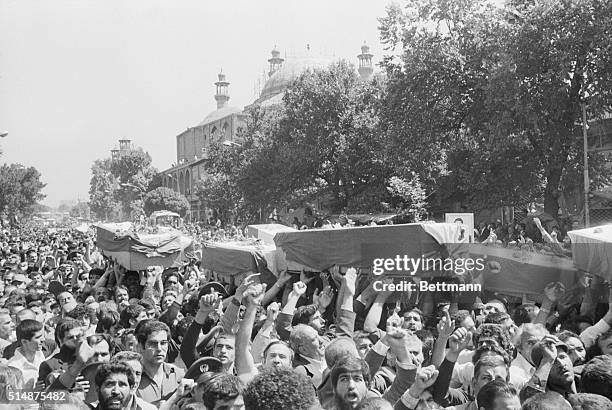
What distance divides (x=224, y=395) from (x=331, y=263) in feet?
20.4

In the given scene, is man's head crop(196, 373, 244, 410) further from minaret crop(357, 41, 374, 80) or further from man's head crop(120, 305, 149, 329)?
minaret crop(357, 41, 374, 80)

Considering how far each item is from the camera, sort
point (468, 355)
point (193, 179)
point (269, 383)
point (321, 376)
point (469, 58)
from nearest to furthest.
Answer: point (269, 383) < point (321, 376) < point (468, 355) < point (469, 58) < point (193, 179)

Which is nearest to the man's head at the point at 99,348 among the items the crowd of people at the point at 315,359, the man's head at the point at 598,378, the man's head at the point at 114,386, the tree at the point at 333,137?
the crowd of people at the point at 315,359

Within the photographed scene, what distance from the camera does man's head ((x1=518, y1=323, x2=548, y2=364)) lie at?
18.2ft

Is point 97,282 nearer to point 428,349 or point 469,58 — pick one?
point 428,349

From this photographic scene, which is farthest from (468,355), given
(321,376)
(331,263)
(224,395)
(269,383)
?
(331,263)

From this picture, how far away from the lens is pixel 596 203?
86.1 ft

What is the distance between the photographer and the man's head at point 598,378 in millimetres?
4430

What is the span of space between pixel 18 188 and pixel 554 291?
66.0m

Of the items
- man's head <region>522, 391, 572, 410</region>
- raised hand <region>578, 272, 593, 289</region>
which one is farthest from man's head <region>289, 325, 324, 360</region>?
raised hand <region>578, 272, 593, 289</region>

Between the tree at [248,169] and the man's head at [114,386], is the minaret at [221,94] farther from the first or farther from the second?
the man's head at [114,386]

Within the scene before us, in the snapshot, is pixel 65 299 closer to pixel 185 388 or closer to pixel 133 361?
pixel 133 361

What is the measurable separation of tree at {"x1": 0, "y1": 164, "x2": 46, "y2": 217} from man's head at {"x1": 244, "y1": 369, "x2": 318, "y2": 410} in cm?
5966

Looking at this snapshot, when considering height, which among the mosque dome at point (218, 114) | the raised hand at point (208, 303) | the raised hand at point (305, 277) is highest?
the mosque dome at point (218, 114)
